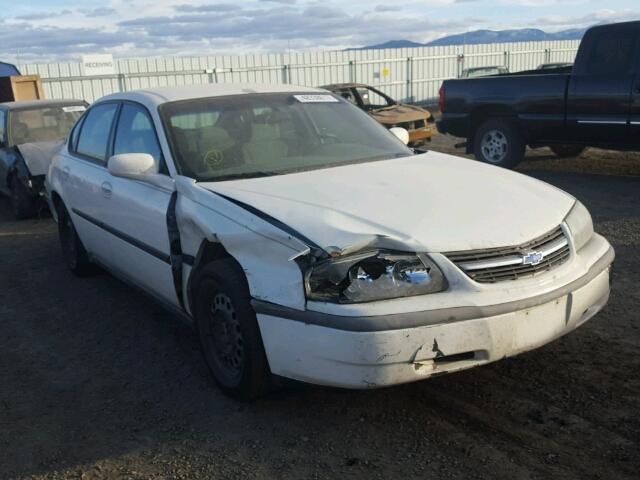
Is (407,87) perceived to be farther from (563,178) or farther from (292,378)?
(292,378)

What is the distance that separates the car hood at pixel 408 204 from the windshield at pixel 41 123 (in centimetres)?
677

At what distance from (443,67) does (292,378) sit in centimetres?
2786

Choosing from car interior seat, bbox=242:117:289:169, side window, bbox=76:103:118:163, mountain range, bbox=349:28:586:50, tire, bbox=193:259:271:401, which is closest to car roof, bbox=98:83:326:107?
side window, bbox=76:103:118:163

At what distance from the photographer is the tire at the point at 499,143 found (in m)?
10.2

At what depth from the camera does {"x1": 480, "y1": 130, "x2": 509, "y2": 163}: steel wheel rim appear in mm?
10336

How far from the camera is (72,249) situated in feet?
20.1

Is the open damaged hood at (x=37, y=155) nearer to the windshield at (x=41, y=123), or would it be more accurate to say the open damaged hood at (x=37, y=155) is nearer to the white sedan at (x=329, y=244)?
the windshield at (x=41, y=123)

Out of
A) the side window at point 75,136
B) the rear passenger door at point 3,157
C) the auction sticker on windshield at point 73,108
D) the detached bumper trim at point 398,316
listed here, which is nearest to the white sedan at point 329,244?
the detached bumper trim at point 398,316

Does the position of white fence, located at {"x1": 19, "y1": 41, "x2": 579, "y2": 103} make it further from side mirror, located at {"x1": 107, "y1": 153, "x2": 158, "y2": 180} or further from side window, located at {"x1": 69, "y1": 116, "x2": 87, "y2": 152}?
side mirror, located at {"x1": 107, "y1": 153, "x2": 158, "y2": 180}

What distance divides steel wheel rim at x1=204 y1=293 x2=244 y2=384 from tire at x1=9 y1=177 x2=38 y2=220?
19.9 feet

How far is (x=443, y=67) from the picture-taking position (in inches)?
1159

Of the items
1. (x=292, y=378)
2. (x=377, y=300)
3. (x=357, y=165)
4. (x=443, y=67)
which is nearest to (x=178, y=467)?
(x=292, y=378)

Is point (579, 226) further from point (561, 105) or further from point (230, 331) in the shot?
point (561, 105)

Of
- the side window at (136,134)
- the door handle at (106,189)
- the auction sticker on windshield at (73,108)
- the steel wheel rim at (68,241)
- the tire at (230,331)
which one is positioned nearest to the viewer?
the tire at (230,331)
